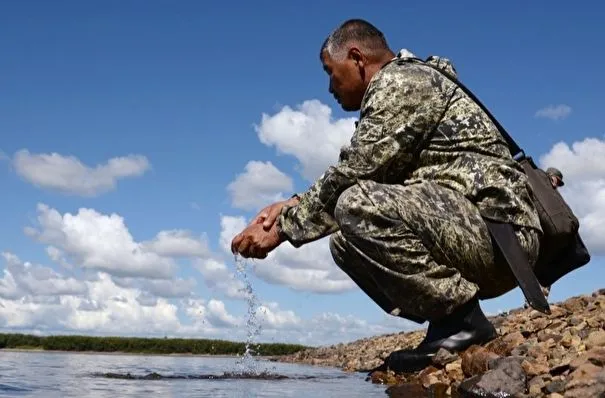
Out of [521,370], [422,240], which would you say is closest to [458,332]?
[521,370]

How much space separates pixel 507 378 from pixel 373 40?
1.96 m

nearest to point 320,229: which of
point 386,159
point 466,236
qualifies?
point 386,159

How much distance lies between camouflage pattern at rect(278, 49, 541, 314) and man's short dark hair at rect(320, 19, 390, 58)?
206 mm

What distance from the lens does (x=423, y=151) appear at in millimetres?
3861

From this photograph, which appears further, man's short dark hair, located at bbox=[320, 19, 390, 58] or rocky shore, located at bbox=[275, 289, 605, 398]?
man's short dark hair, located at bbox=[320, 19, 390, 58]

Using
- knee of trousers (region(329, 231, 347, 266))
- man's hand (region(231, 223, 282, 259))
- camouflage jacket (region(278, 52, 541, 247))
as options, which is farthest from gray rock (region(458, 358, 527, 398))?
man's hand (region(231, 223, 282, 259))

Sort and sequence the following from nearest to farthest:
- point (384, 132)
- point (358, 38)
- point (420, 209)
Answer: point (420, 209) → point (384, 132) → point (358, 38)

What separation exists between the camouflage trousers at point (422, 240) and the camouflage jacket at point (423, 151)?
0.31ft

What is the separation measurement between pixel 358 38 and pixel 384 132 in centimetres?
64

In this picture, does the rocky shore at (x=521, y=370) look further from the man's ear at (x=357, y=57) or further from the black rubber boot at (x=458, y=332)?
the man's ear at (x=357, y=57)

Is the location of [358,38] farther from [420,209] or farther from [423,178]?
[420,209]

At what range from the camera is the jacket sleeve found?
12.3 ft

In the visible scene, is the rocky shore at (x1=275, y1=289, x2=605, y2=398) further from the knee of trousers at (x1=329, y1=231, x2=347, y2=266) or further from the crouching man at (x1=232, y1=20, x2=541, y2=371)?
the knee of trousers at (x1=329, y1=231, x2=347, y2=266)

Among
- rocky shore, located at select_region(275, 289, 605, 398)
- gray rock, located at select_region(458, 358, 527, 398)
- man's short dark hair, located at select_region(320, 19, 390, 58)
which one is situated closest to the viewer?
rocky shore, located at select_region(275, 289, 605, 398)
